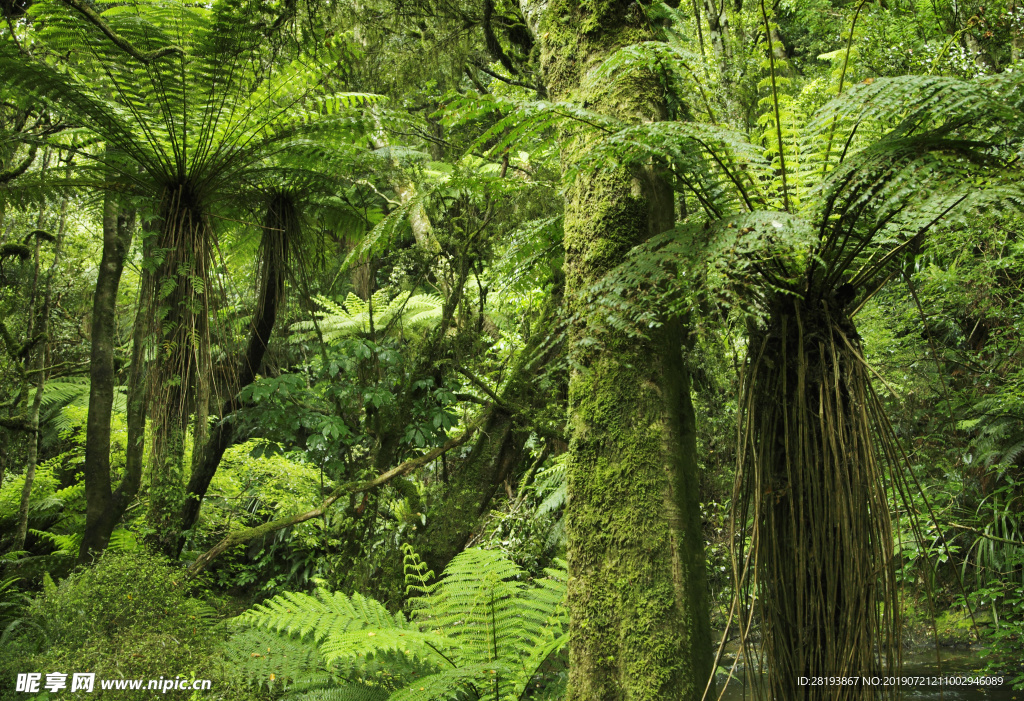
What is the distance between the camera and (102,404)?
444 cm

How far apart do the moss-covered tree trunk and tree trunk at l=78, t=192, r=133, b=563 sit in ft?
12.4

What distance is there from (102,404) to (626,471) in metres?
4.22

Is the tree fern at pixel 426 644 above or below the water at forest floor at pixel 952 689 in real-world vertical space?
above

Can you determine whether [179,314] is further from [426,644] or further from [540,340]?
[426,644]

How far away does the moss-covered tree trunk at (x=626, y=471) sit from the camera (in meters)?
1.63

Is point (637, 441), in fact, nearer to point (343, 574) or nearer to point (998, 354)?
point (343, 574)

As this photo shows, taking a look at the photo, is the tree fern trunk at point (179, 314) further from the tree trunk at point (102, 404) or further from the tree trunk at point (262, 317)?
the tree trunk at point (102, 404)

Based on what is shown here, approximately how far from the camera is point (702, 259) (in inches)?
58.7

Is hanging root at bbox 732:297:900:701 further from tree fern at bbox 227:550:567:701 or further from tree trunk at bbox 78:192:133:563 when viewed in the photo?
tree trunk at bbox 78:192:133:563

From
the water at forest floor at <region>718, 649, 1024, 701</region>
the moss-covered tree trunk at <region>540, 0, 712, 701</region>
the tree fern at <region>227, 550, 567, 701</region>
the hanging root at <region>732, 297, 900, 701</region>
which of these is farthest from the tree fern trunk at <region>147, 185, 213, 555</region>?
the water at forest floor at <region>718, 649, 1024, 701</region>

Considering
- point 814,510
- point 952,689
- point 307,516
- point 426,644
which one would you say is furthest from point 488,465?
point 952,689

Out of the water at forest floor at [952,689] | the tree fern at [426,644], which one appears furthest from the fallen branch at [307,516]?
the water at forest floor at [952,689]

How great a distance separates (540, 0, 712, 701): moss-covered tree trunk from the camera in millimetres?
1629

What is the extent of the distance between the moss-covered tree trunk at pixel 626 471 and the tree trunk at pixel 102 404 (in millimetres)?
3774
